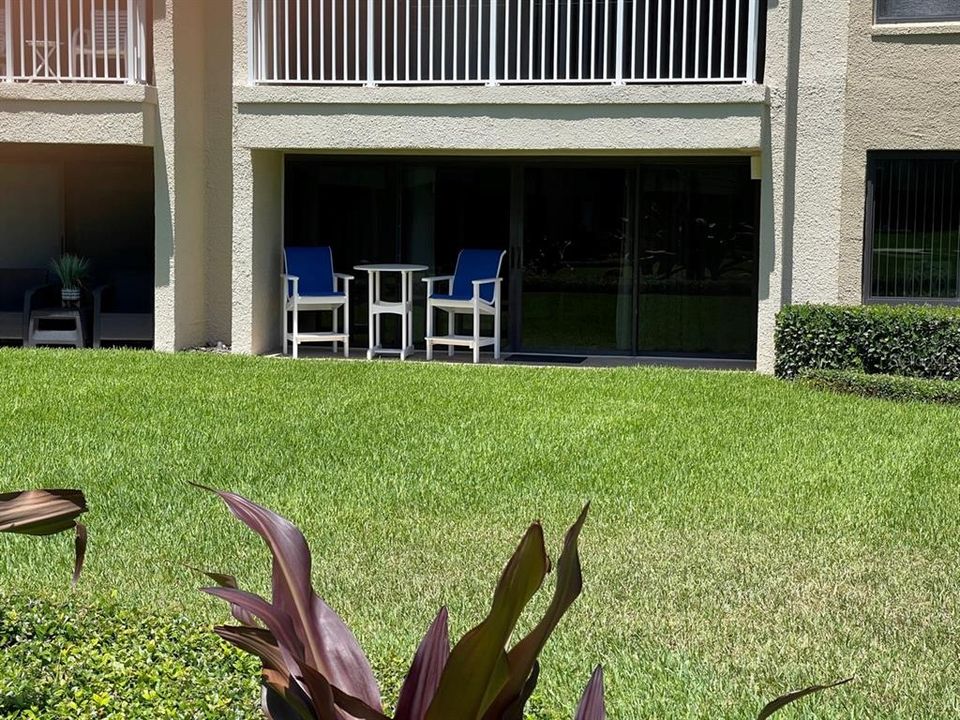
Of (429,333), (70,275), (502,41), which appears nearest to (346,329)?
(429,333)

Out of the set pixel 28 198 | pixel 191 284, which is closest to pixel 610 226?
pixel 191 284

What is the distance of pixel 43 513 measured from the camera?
3.25 metres

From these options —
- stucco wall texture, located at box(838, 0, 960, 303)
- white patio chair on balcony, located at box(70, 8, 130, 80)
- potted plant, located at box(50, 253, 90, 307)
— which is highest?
white patio chair on balcony, located at box(70, 8, 130, 80)

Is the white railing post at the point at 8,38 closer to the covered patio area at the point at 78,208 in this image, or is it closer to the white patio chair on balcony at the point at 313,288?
the covered patio area at the point at 78,208

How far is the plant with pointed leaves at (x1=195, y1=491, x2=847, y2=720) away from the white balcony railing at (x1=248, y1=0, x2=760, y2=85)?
11.7 meters

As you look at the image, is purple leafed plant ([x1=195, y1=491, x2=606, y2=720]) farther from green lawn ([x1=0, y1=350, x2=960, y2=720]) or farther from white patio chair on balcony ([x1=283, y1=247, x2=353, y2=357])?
white patio chair on balcony ([x1=283, y1=247, x2=353, y2=357])

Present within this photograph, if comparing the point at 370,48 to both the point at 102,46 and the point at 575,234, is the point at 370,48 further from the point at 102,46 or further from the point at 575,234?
the point at 102,46

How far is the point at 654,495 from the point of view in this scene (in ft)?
26.0

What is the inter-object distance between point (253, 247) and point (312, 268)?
0.72 m

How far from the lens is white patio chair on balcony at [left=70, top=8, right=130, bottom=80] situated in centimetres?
1447

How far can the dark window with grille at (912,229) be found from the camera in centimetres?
1359

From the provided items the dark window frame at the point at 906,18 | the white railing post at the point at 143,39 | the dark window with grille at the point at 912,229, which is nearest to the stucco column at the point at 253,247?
the white railing post at the point at 143,39

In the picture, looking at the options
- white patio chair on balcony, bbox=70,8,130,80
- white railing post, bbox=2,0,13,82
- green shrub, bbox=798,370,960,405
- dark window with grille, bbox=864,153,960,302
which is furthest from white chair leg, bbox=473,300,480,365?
white railing post, bbox=2,0,13,82

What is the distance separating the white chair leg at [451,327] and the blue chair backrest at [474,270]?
0.32 meters
